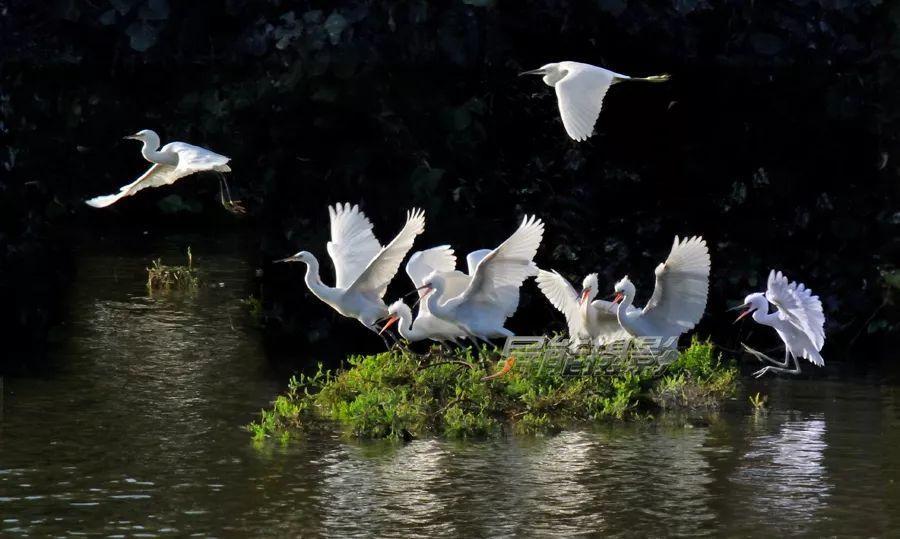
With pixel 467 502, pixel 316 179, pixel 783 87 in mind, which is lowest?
pixel 467 502

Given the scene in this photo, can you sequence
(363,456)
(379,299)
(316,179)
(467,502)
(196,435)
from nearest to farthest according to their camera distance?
1. (467,502)
2. (363,456)
3. (196,435)
4. (379,299)
5. (316,179)

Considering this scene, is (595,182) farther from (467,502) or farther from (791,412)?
(467,502)

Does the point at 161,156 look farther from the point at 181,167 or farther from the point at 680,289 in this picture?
the point at 680,289

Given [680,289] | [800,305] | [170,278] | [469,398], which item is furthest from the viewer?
[170,278]

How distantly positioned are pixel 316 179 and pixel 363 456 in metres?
4.54

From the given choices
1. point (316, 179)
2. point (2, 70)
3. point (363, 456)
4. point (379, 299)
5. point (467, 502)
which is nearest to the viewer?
point (467, 502)

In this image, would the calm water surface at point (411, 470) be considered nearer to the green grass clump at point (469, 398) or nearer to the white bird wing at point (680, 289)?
the green grass clump at point (469, 398)

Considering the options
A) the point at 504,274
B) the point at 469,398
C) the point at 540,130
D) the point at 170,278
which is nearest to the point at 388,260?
the point at 504,274

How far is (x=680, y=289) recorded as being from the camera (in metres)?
12.3

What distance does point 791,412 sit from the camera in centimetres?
1220

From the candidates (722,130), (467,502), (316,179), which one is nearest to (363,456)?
(467,502)

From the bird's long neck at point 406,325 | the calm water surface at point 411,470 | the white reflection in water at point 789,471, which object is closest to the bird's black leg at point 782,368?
the calm water surface at point 411,470

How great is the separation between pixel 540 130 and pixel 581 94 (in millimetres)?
3416

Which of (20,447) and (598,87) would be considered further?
(598,87)
